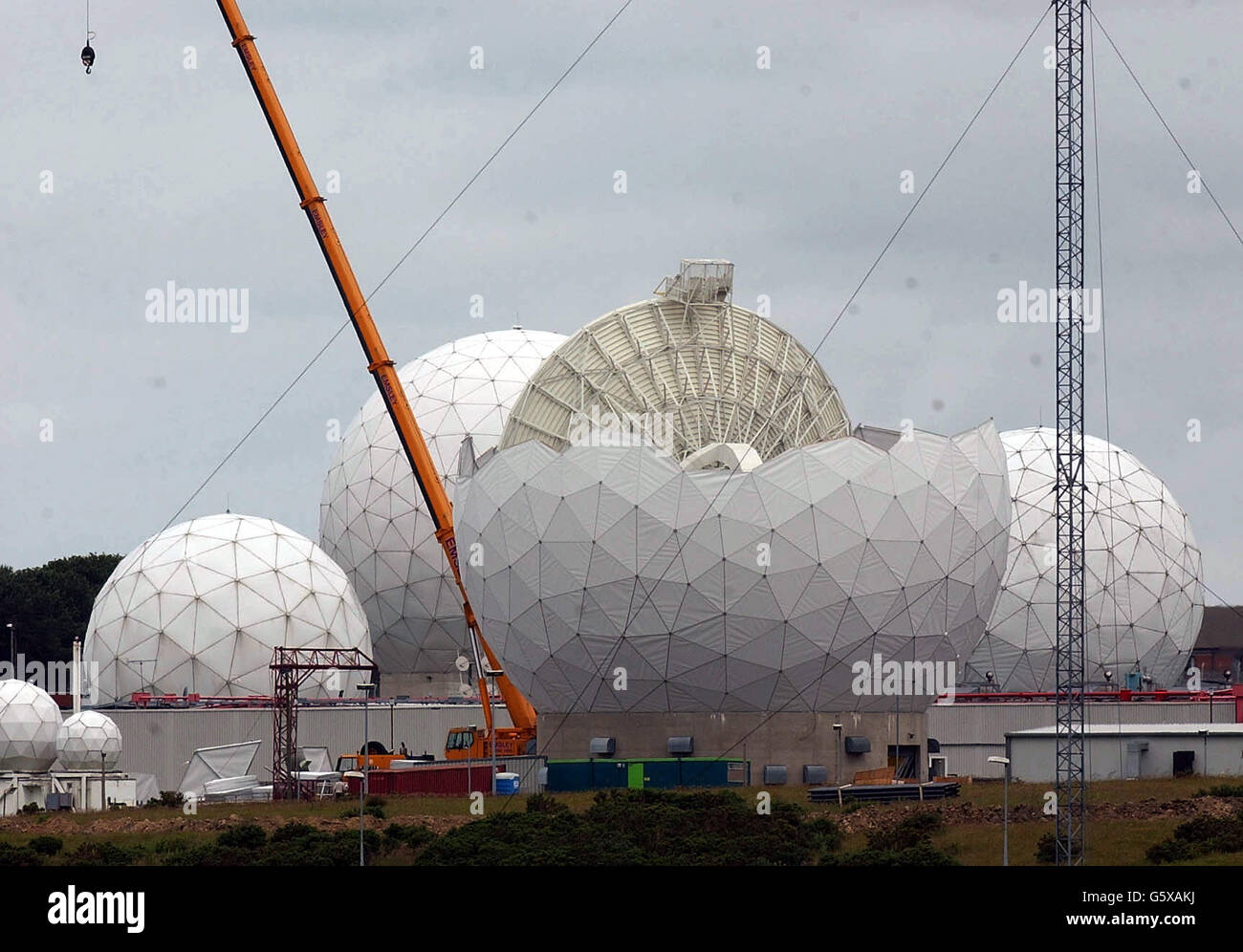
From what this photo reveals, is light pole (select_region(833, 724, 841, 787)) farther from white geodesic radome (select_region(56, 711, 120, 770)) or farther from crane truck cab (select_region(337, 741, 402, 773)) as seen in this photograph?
white geodesic radome (select_region(56, 711, 120, 770))

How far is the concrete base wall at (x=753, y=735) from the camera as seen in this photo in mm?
73250

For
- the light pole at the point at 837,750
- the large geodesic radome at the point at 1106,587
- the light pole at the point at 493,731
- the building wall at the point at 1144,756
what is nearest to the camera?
the building wall at the point at 1144,756

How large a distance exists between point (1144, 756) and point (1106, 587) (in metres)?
39.6

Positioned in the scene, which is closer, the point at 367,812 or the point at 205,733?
the point at 367,812

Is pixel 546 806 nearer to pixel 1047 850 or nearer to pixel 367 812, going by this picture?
pixel 367 812

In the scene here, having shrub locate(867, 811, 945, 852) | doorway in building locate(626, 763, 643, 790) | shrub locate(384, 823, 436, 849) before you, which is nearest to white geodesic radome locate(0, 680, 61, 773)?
doorway in building locate(626, 763, 643, 790)

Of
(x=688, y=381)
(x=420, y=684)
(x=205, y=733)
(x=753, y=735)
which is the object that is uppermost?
(x=688, y=381)

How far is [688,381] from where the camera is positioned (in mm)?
80000

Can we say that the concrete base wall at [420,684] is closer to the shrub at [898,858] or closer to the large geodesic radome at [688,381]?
the large geodesic radome at [688,381]

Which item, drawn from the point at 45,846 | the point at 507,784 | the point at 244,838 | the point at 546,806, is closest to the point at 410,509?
the point at 507,784

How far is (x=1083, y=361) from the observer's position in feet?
178

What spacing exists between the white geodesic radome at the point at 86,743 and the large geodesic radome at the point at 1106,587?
47165mm

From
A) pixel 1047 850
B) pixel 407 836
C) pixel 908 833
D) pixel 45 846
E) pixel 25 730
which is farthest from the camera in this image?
pixel 25 730

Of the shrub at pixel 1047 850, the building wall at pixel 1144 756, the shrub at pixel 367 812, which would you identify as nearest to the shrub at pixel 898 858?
the shrub at pixel 1047 850
